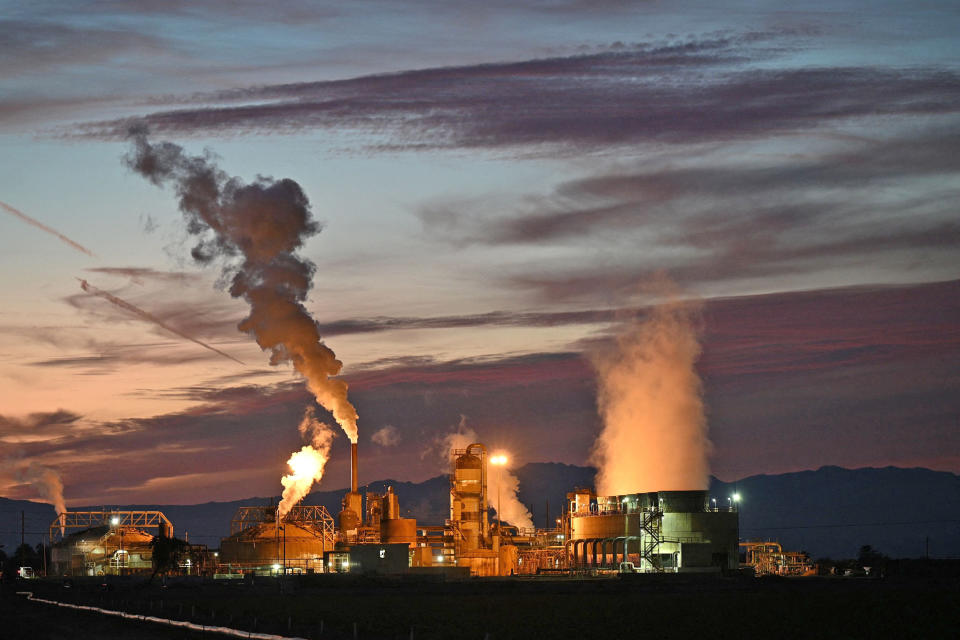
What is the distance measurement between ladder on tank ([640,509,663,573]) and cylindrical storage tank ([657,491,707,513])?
4.26ft

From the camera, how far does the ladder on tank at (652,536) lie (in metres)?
116

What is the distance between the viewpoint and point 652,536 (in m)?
116

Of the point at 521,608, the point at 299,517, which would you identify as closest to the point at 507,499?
the point at 299,517

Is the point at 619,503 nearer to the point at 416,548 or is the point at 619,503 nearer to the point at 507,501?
the point at 416,548

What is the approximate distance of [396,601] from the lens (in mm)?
91188

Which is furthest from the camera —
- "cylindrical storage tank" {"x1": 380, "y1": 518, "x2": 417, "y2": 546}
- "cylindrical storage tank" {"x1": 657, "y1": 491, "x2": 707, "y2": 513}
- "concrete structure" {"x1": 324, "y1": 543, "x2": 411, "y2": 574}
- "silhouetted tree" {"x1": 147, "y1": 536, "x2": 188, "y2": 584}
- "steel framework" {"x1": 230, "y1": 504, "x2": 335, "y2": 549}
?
"steel framework" {"x1": 230, "y1": 504, "x2": 335, "y2": 549}

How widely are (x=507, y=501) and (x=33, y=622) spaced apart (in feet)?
293

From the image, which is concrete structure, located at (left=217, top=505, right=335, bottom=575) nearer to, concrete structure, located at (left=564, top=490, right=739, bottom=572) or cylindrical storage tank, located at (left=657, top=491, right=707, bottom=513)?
concrete structure, located at (left=564, top=490, right=739, bottom=572)

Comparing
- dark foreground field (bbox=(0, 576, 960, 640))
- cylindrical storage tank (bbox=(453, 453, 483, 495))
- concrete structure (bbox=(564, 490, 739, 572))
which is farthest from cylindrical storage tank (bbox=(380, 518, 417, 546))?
concrete structure (bbox=(564, 490, 739, 572))

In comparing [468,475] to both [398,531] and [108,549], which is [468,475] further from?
[108,549]

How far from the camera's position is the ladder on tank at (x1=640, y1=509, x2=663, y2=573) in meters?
116

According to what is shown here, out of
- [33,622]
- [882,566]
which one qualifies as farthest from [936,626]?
[882,566]

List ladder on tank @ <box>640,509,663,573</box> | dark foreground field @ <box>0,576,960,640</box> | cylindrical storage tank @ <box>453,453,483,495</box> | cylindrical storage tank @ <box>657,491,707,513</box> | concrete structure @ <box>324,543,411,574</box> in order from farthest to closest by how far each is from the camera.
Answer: cylindrical storage tank @ <box>453,453,483,495</box>
cylindrical storage tank @ <box>657,491,707,513</box>
ladder on tank @ <box>640,509,663,573</box>
concrete structure @ <box>324,543,411,574</box>
dark foreground field @ <box>0,576,960,640</box>

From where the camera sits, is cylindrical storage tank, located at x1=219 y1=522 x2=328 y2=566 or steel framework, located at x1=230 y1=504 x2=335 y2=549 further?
steel framework, located at x1=230 y1=504 x2=335 y2=549
